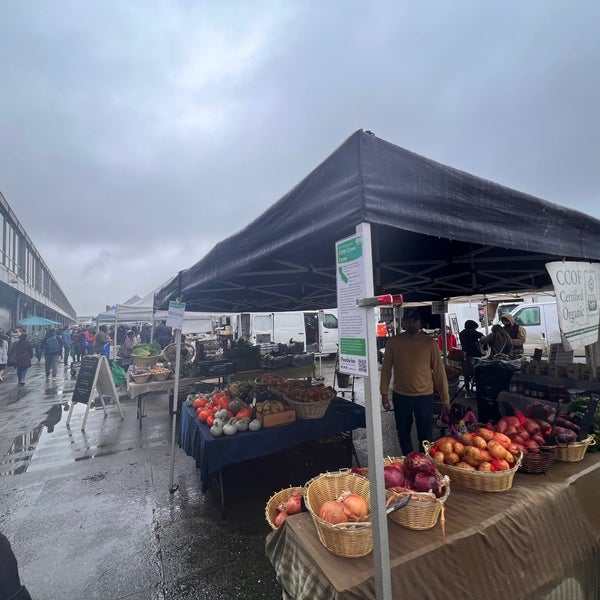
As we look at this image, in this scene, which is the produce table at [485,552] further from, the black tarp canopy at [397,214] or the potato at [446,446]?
the black tarp canopy at [397,214]

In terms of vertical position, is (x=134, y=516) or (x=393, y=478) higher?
(x=393, y=478)

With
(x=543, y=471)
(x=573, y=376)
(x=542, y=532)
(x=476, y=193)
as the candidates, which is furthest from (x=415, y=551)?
(x=573, y=376)

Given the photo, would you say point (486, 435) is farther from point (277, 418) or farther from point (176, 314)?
point (176, 314)

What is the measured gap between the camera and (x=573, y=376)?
472 cm

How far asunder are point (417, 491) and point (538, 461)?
1051 millimetres

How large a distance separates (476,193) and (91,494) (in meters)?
4.81

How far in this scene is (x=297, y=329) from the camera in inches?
602

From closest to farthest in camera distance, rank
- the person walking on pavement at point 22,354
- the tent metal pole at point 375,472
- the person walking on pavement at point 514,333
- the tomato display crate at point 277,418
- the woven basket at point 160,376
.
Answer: the tent metal pole at point 375,472 → the tomato display crate at point 277,418 → the woven basket at point 160,376 → the person walking on pavement at point 514,333 → the person walking on pavement at point 22,354

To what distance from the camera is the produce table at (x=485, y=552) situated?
4.64 feet

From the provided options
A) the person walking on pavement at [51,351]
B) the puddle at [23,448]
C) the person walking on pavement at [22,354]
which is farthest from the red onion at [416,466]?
the person walking on pavement at [51,351]

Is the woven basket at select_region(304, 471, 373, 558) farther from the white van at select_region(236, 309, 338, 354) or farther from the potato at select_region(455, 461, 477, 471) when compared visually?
the white van at select_region(236, 309, 338, 354)

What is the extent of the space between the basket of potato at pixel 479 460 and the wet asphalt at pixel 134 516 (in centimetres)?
154

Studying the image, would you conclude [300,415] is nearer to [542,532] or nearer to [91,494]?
[542,532]

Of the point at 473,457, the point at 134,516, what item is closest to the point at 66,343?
the point at 134,516
